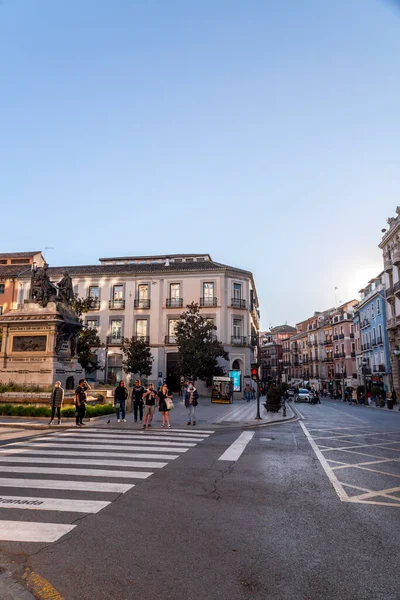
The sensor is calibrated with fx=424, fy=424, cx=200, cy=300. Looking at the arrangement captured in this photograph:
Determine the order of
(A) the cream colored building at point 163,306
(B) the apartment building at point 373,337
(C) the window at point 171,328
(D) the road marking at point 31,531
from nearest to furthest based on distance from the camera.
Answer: (D) the road marking at point 31,531, (A) the cream colored building at point 163,306, (C) the window at point 171,328, (B) the apartment building at point 373,337

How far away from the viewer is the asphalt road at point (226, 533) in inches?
144

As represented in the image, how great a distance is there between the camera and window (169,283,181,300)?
155 ft

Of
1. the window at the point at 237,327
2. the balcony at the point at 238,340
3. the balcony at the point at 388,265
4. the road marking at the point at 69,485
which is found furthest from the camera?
the window at the point at 237,327

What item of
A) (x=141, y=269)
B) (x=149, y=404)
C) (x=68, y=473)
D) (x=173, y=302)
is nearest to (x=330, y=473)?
(x=68, y=473)

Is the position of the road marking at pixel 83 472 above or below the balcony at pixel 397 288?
below

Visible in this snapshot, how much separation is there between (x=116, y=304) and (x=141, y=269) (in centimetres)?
505

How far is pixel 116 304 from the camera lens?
4844 cm

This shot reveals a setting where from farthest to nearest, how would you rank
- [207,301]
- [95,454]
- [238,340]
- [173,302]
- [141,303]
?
[141,303] → [173,302] → [207,301] → [238,340] → [95,454]

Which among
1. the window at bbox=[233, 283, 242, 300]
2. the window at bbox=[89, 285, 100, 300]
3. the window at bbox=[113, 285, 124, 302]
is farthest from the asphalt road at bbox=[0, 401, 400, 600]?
the window at bbox=[89, 285, 100, 300]

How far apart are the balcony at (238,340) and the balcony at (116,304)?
13025 mm

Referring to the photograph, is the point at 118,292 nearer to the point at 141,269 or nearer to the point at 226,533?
the point at 141,269

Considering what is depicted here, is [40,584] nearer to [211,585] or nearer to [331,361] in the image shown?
[211,585]

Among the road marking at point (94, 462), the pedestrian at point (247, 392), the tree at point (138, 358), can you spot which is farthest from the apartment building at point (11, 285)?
the road marking at point (94, 462)

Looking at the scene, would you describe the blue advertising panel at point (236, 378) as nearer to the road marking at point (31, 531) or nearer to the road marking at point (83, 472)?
the road marking at point (83, 472)
